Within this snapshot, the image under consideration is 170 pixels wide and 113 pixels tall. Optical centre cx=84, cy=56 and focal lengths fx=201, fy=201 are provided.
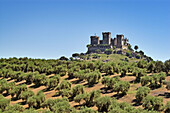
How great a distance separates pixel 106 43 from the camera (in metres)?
164

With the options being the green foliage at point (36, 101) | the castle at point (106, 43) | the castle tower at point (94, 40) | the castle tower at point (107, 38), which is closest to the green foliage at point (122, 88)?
the green foliage at point (36, 101)

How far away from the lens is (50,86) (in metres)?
57.2

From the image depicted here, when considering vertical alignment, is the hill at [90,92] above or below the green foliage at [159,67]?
below

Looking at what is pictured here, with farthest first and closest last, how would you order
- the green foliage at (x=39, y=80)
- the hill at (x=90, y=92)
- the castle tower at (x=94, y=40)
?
the castle tower at (x=94, y=40)
the green foliage at (x=39, y=80)
the hill at (x=90, y=92)

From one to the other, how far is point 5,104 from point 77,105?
45.7 ft

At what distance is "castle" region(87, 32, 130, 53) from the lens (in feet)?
514

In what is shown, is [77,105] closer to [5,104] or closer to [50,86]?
[5,104]

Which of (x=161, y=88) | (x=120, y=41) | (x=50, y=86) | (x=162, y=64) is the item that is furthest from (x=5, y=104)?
(x=120, y=41)

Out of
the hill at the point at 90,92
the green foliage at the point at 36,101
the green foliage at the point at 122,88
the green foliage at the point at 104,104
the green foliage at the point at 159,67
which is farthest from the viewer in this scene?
the green foliage at the point at 159,67

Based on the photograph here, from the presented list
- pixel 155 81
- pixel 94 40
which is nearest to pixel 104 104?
pixel 155 81

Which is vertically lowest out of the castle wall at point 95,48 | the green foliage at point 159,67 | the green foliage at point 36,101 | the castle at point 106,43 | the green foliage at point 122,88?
the green foliage at point 36,101

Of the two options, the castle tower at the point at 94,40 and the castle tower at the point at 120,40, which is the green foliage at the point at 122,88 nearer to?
the castle tower at the point at 120,40

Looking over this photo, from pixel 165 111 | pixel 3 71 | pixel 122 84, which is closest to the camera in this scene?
pixel 165 111

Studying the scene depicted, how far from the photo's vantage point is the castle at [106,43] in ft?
514
